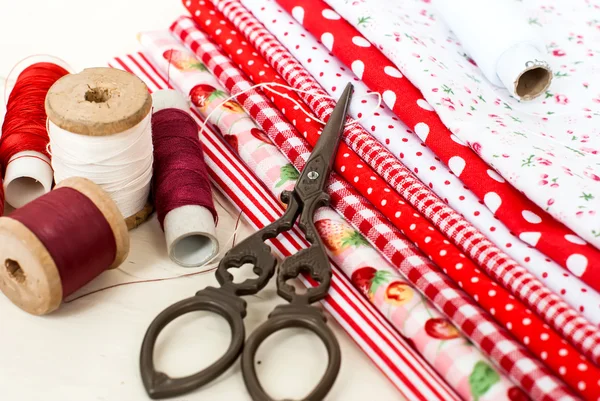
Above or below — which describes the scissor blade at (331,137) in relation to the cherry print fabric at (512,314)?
below

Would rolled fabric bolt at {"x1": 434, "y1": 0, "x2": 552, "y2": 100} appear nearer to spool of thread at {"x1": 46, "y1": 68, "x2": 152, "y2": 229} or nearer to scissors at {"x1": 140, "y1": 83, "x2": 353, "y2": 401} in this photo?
scissors at {"x1": 140, "y1": 83, "x2": 353, "y2": 401}

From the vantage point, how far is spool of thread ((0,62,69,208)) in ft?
3.60

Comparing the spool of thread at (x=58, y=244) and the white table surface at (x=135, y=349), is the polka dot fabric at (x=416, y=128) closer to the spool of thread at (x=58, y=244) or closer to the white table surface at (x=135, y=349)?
the white table surface at (x=135, y=349)

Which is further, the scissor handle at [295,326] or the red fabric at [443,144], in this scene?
the red fabric at [443,144]

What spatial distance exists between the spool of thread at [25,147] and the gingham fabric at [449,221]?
385 mm

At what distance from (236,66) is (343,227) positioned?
16.5 inches

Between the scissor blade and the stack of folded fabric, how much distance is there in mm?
27

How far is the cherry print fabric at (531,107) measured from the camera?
0.97 meters

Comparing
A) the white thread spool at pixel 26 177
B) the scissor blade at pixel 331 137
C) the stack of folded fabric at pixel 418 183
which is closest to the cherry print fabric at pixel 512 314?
the stack of folded fabric at pixel 418 183

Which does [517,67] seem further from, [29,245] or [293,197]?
[29,245]

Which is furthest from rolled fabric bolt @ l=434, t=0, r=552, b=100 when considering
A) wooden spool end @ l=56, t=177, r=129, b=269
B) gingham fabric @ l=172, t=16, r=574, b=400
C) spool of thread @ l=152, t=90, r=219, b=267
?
wooden spool end @ l=56, t=177, r=129, b=269

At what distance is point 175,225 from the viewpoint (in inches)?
40.8

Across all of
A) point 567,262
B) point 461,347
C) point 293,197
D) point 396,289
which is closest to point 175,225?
point 293,197

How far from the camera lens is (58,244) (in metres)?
0.91
